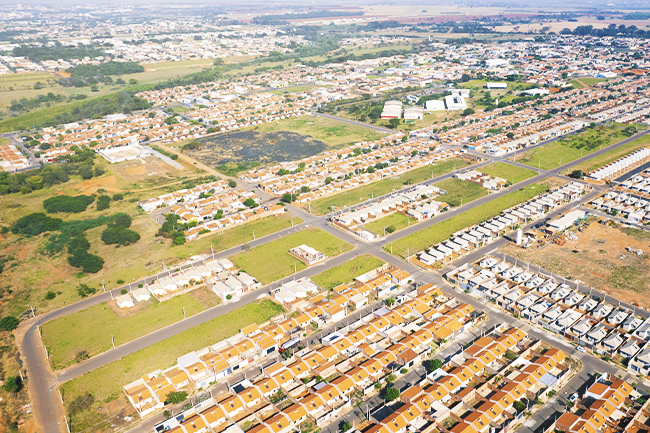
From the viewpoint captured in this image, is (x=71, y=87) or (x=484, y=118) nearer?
(x=484, y=118)

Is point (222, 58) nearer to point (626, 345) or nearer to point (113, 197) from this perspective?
point (113, 197)

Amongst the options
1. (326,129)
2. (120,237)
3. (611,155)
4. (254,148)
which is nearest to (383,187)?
(254,148)

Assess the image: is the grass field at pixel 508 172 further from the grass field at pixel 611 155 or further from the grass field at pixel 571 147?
the grass field at pixel 611 155

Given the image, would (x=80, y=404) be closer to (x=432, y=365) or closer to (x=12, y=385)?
(x=12, y=385)

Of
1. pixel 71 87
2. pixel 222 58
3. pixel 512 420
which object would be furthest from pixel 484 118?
pixel 222 58

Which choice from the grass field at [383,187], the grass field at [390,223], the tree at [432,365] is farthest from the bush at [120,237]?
the tree at [432,365]

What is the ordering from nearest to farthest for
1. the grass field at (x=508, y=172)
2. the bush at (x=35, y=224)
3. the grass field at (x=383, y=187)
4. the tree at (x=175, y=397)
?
1. the tree at (x=175, y=397)
2. the bush at (x=35, y=224)
3. the grass field at (x=383, y=187)
4. the grass field at (x=508, y=172)
